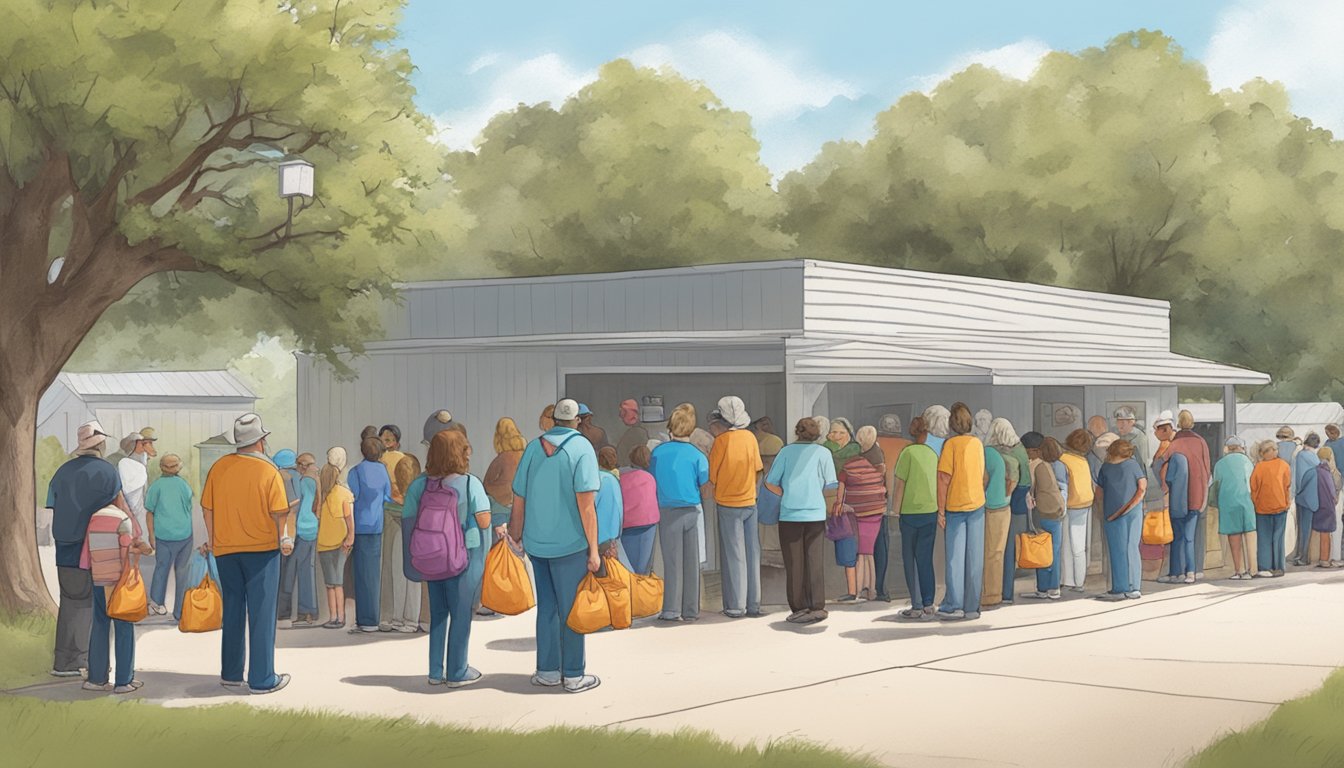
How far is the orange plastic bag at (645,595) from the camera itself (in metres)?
11.1

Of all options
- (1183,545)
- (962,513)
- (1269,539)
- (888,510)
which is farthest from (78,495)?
(1269,539)

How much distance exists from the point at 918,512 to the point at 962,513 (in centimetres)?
34

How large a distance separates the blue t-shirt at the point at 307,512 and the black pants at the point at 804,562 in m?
3.51

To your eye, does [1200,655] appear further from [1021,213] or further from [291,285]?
[1021,213]

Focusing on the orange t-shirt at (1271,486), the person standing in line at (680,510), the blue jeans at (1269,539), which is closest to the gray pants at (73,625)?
the person standing in line at (680,510)

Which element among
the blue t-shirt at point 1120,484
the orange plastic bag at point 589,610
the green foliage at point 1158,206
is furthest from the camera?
the green foliage at point 1158,206

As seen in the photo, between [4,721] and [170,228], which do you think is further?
[170,228]

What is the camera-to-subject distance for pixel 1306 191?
4194 centimetres

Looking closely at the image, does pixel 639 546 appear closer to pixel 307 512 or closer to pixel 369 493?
pixel 369 493

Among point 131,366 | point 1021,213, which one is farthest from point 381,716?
point 131,366

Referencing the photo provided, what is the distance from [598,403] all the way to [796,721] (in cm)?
1387

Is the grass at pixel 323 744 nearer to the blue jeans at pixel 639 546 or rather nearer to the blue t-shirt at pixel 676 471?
the blue jeans at pixel 639 546

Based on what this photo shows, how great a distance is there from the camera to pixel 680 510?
13.4 m

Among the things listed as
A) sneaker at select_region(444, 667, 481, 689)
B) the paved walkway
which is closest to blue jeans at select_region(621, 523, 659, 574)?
the paved walkway
